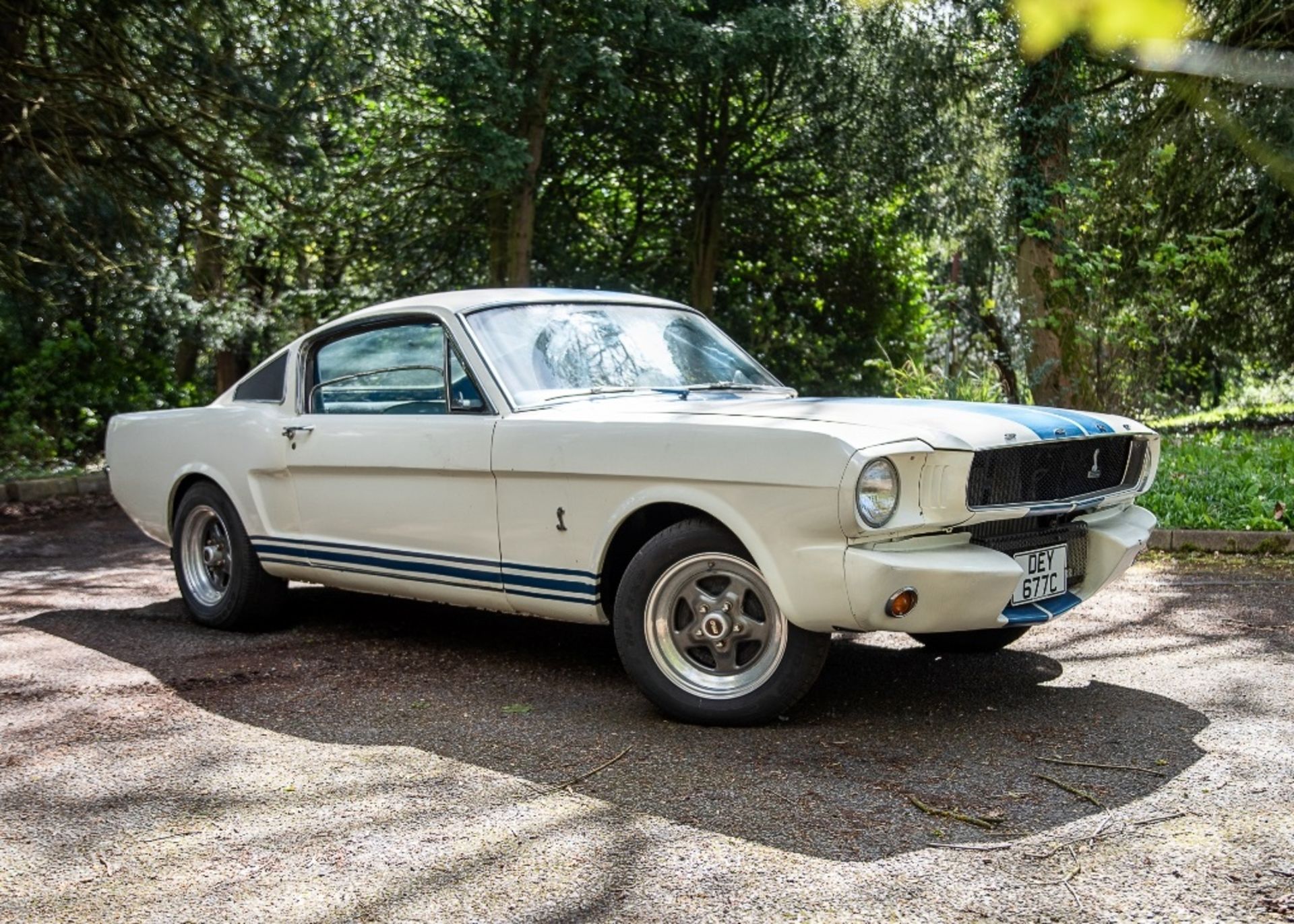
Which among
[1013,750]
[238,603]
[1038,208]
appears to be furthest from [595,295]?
[1038,208]

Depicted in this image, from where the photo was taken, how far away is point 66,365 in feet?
52.3

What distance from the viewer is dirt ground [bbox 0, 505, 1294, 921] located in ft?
9.97

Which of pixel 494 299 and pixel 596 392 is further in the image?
pixel 494 299

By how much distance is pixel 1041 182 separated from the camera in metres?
13.4

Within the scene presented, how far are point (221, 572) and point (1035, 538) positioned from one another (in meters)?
3.98

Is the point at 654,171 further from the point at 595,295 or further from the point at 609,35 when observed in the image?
the point at 595,295

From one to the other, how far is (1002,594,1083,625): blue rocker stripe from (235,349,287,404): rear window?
360 centimetres

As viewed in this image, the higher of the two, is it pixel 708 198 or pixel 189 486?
pixel 708 198

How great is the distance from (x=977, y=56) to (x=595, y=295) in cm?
1096

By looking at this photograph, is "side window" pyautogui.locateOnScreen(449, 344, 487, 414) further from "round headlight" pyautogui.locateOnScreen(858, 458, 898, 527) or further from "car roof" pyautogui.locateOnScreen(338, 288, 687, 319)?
"round headlight" pyautogui.locateOnScreen(858, 458, 898, 527)

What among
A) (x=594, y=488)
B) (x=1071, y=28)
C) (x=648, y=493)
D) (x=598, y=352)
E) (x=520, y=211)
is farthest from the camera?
(x=520, y=211)

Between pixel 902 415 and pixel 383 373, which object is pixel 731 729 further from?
pixel 383 373

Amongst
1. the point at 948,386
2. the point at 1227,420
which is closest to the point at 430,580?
the point at 948,386

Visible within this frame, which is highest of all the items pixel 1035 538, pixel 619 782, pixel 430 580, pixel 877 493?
pixel 877 493
